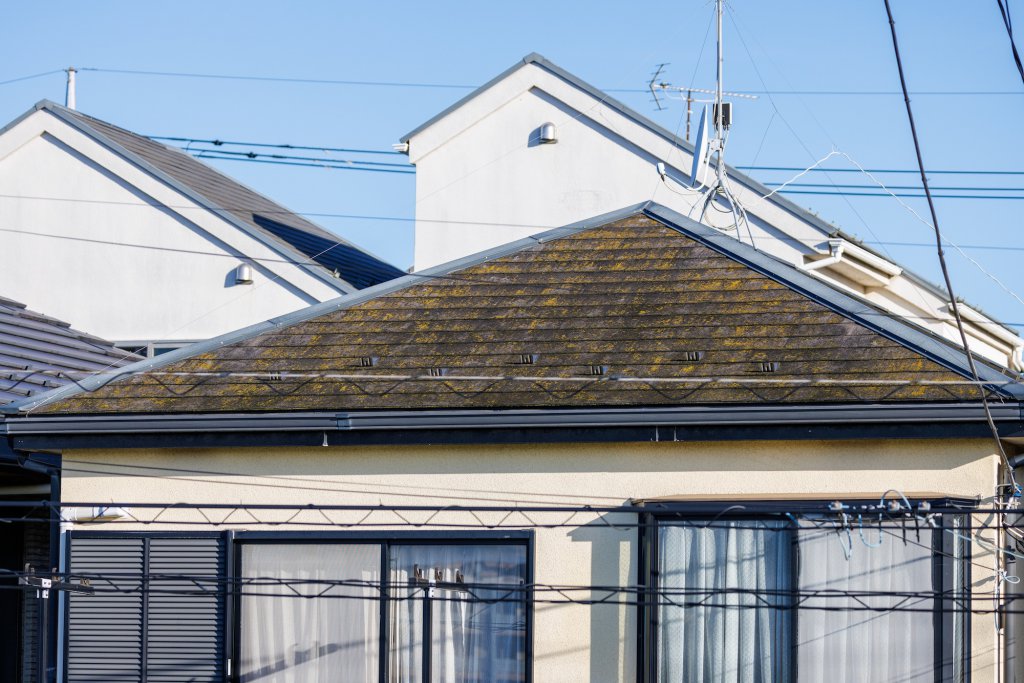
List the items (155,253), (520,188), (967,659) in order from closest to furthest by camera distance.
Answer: (967,659) < (155,253) < (520,188)

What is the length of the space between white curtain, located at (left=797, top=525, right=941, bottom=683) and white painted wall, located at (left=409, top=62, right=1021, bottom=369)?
10.6 metres

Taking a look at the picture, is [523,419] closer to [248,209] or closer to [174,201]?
[174,201]

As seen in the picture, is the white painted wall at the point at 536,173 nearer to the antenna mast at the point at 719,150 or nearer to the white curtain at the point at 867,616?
the antenna mast at the point at 719,150

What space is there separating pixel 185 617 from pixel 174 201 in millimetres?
9860

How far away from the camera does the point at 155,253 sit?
20000mm

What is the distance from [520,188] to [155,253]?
5644 mm

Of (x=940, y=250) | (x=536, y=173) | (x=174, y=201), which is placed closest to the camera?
(x=940, y=250)

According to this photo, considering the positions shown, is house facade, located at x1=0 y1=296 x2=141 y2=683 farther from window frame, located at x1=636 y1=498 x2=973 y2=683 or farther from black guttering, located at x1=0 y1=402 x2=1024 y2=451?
window frame, located at x1=636 y1=498 x2=973 y2=683

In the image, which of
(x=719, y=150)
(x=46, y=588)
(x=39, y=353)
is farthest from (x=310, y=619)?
(x=719, y=150)

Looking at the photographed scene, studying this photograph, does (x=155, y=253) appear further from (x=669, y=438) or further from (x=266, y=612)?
(x=669, y=438)

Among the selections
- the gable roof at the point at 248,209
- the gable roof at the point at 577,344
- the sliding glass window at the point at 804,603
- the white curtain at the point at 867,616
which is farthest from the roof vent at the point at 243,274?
the white curtain at the point at 867,616

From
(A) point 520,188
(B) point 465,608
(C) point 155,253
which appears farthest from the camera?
(A) point 520,188

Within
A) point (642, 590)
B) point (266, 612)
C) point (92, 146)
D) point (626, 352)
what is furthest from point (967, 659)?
point (92, 146)

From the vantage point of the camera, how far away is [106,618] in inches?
448
